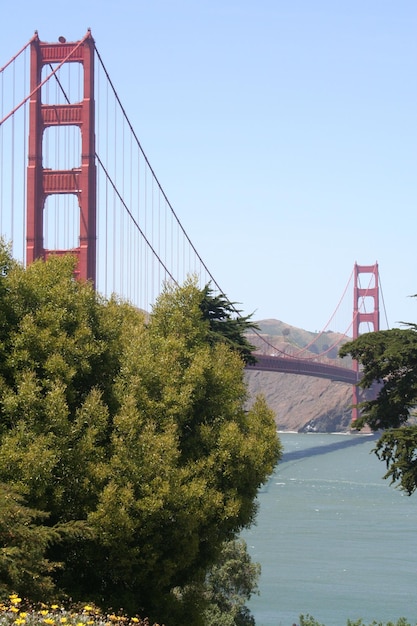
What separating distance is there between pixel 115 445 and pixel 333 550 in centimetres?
3599

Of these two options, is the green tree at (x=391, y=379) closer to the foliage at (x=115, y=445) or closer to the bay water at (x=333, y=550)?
the foliage at (x=115, y=445)

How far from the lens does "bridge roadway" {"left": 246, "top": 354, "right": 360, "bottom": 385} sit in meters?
91.0

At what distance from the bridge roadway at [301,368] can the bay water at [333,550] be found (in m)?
9.53

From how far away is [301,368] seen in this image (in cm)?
10300

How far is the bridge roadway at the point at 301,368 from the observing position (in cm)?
9100

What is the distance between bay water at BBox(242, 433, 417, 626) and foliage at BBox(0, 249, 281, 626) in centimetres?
1382

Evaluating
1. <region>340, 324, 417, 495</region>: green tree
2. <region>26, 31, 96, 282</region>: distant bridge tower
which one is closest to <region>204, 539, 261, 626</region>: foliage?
<region>340, 324, 417, 495</region>: green tree

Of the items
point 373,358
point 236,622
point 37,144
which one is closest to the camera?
point 373,358

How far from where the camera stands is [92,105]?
165 feet

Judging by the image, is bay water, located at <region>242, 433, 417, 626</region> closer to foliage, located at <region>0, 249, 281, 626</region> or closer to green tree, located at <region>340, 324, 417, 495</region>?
green tree, located at <region>340, 324, 417, 495</region>

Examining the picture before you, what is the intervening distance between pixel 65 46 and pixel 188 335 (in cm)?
3308

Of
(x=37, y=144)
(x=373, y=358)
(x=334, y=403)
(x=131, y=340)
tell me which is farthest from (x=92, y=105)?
(x=334, y=403)

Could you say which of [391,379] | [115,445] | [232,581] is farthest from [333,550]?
[115,445]

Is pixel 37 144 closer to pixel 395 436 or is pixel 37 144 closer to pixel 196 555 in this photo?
pixel 395 436
